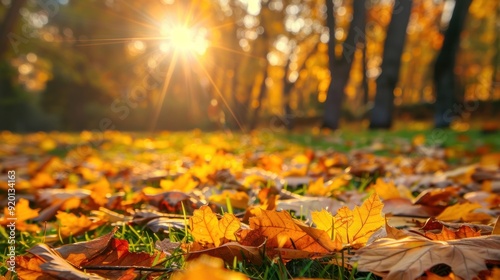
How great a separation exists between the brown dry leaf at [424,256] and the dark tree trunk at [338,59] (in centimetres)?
941

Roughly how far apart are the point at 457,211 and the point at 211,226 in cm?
74

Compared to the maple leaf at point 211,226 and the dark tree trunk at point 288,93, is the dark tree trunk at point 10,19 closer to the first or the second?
the dark tree trunk at point 288,93

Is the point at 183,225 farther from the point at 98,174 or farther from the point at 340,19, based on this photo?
the point at 340,19

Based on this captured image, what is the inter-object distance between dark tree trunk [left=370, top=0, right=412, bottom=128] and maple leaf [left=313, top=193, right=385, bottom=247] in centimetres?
875

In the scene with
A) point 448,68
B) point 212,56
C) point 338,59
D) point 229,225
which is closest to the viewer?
point 229,225

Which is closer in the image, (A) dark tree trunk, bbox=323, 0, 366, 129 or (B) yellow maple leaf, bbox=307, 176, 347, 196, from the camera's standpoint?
(B) yellow maple leaf, bbox=307, 176, 347, 196

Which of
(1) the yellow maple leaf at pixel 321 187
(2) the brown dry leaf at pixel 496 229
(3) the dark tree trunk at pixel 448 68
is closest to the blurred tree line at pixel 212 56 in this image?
(3) the dark tree trunk at pixel 448 68

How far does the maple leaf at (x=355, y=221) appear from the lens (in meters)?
1.01

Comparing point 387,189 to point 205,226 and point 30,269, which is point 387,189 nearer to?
point 205,226

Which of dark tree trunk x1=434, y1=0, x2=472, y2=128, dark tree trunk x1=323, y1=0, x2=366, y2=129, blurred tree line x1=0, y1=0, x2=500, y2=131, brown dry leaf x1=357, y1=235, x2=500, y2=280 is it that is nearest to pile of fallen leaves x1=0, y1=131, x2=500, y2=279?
brown dry leaf x1=357, y1=235, x2=500, y2=280

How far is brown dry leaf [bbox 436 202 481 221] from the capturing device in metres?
1.30

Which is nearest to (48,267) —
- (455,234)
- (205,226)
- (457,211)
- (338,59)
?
(205,226)

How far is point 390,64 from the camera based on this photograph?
31.7 ft

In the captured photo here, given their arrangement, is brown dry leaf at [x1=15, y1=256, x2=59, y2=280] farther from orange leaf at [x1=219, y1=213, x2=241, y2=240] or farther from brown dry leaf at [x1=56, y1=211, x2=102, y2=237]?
brown dry leaf at [x1=56, y1=211, x2=102, y2=237]
